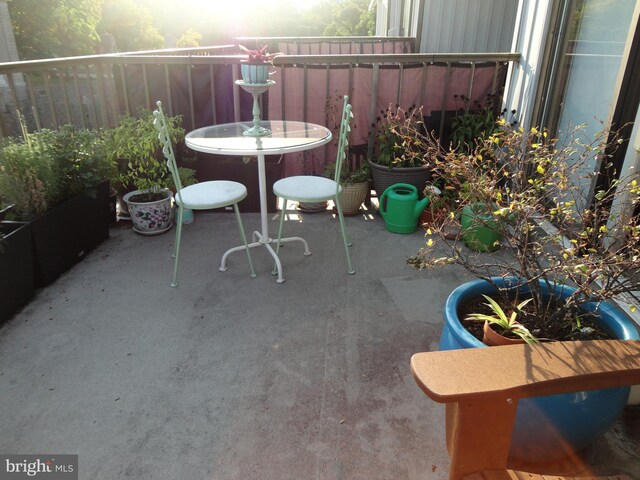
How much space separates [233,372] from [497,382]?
4.21 feet

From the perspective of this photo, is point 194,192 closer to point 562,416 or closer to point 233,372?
point 233,372

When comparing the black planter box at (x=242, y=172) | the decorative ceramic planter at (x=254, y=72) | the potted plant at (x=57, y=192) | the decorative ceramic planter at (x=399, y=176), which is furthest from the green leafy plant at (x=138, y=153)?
the decorative ceramic planter at (x=399, y=176)

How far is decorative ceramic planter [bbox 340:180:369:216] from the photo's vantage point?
3.61 m

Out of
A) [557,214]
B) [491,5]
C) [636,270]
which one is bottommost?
[636,270]

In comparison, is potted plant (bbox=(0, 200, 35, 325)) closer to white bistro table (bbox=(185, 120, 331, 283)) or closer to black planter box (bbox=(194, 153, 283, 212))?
white bistro table (bbox=(185, 120, 331, 283))

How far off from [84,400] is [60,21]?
35598 millimetres

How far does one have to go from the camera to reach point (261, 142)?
105 inches

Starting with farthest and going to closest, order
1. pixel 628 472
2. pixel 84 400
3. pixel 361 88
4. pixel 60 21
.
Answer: pixel 60 21 → pixel 361 88 → pixel 84 400 → pixel 628 472

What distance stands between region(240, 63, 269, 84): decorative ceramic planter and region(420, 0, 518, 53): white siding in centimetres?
370

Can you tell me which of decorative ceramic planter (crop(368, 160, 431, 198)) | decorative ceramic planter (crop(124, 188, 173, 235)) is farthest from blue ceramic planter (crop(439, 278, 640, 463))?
decorative ceramic planter (crop(124, 188, 173, 235))

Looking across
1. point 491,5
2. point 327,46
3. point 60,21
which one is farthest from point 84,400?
point 60,21

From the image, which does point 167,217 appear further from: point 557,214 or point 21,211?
point 557,214

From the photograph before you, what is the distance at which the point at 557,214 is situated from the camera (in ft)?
4.58

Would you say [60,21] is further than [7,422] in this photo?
Yes
